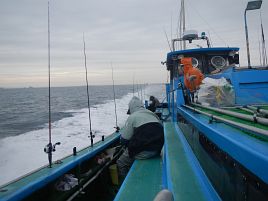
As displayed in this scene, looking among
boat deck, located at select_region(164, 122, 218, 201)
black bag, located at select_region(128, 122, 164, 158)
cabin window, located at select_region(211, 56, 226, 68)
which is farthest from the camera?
cabin window, located at select_region(211, 56, 226, 68)

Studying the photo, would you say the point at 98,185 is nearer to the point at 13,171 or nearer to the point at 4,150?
the point at 13,171

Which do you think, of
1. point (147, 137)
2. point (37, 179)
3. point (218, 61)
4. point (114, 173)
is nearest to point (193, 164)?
A: point (147, 137)

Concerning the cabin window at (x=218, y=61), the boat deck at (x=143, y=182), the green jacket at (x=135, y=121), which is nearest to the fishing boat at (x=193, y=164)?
the boat deck at (x=143, y=182)

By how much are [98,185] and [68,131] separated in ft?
35.0

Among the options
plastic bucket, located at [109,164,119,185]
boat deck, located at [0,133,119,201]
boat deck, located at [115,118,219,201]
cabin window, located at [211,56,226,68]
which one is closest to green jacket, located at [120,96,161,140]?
boat deck, located at [115,118,219,201]

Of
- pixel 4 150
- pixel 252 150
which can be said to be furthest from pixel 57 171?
pixel 4 150

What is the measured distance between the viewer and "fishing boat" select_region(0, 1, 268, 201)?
1.74 m

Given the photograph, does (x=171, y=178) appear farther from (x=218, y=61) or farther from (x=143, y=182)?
(x=218, y=61)

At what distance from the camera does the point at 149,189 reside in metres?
3.64

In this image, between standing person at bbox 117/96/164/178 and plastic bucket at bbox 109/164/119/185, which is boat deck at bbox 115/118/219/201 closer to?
standing person at bbox 117/96/164/178

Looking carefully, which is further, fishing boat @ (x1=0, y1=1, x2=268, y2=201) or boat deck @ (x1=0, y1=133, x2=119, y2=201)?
boat deck @ (x1=0, y1=133, x2=119, y2=201)

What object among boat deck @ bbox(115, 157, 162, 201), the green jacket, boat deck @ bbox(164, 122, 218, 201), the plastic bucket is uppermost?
the green jacket

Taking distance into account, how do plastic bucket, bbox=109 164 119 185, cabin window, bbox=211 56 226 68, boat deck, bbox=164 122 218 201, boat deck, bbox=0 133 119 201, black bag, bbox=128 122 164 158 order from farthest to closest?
cabin window, bbox=211 56 226 68
plastic bucket, bbox=109 164 119 185
black bag, bbox=128 122 164 158
boat deck, bbox=0 133 119 201
boat deck, bbox=164 122 218 201

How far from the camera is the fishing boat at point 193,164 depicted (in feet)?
5.70
